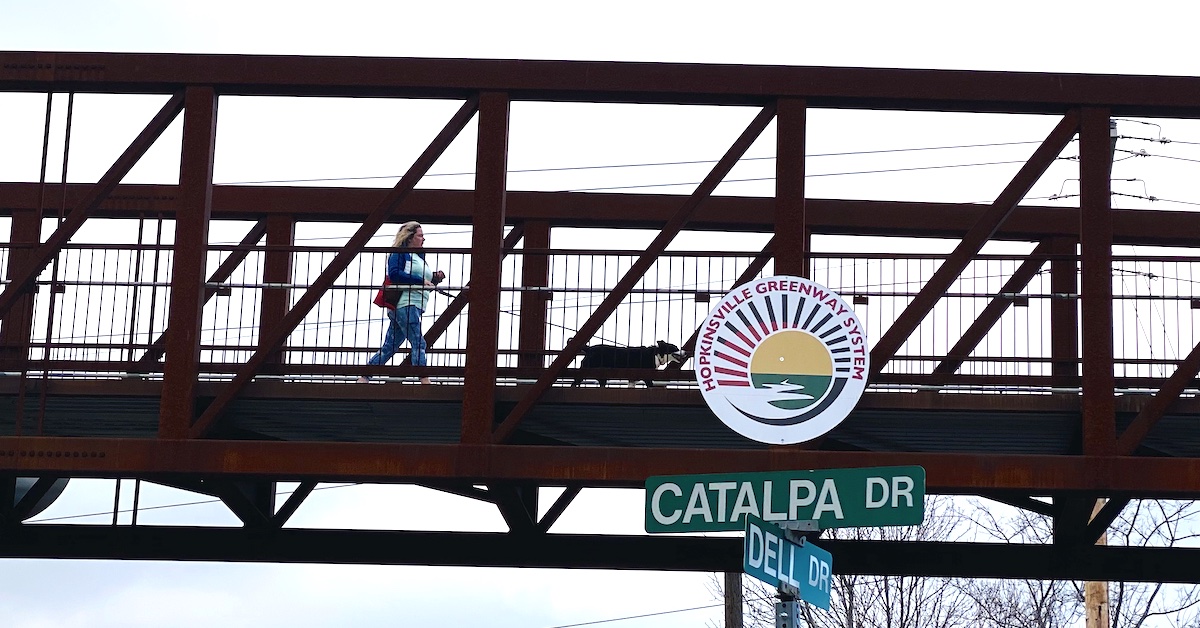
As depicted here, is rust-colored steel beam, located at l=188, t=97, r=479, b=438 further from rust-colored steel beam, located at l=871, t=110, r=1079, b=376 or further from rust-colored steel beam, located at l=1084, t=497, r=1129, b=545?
rust-colored steel beam, located at l=1084, t=497, r=1129, b=545

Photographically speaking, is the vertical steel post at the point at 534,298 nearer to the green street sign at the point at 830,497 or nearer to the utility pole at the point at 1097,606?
the green street sign at the point at 830,497

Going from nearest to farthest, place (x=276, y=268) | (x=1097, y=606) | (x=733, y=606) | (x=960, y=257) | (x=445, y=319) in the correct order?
(x=960, y=257) → (x=445, y=319) → (x=276, y=268) → (x=733, y=606) → (x=1097, y=606)

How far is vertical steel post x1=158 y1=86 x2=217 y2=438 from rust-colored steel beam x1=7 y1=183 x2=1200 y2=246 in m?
4.44

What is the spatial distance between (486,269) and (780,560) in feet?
19.6

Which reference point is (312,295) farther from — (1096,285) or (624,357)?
(1096,285)

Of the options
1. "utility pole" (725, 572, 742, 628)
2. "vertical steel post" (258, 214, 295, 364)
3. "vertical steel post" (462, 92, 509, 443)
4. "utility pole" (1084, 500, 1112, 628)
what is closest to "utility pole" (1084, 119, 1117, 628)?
"utility pole" (1084, 500, 1112, 628)

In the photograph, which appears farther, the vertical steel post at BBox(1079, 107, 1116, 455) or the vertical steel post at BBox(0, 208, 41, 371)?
the vertical steel post at BBox(0, 208, 41, 371)

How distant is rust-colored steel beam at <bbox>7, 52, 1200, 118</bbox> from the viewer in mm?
12953

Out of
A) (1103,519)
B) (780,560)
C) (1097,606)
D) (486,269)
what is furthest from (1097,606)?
(780,560)

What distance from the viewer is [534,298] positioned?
55.6ft

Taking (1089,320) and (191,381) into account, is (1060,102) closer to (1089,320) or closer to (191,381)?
(1089,320)

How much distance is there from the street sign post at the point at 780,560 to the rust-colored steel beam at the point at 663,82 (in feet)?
→ 20.2

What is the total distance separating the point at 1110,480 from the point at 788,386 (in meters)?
2.77

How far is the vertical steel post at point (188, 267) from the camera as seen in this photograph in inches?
505
